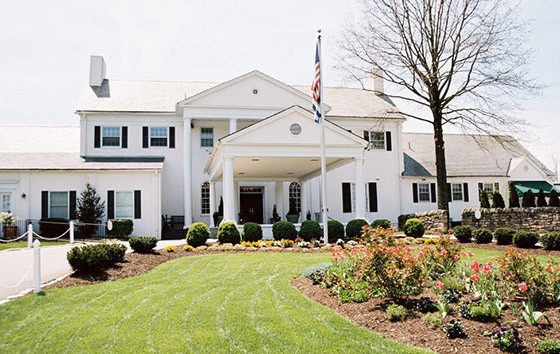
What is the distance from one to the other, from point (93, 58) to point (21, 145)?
6.84m

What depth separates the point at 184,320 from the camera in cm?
707

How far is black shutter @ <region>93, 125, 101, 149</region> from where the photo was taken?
87.8 ft

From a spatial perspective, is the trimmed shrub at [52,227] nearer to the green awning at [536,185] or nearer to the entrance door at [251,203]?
the entrance door at [251,203]

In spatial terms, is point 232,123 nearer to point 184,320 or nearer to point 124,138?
point 124,138

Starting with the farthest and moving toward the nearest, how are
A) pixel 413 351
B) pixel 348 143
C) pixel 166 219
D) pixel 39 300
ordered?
pixel 166 219 < pixel 348 143 < pixel 39 300 < pixel 413 351

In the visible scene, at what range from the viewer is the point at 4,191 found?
2327cm

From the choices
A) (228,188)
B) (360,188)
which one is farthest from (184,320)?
(360,188)

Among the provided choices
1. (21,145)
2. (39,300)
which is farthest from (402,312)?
(21,145)

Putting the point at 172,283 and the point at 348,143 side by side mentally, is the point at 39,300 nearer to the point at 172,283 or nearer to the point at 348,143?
the point at 172,283

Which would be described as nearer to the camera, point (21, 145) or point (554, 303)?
point (554, 303)

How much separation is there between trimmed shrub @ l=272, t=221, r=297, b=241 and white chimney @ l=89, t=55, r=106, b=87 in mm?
17527

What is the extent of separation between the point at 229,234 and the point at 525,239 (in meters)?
9.86

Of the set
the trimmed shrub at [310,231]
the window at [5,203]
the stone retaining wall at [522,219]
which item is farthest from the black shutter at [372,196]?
the window at [5,203]

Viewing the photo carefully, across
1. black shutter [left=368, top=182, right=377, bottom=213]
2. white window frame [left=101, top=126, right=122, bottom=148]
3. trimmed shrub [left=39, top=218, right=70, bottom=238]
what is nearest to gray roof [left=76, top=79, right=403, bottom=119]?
white window frame [left=101, top=126, right=122, bottom=148]
